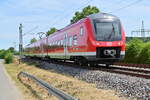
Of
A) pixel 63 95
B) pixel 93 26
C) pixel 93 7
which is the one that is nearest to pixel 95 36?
pixel 93 26

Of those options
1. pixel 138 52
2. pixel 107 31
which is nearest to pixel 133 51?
pixel 138 52

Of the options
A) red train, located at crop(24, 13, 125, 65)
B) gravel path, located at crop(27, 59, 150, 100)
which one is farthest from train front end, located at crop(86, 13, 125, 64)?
gravel path, located at crop(27, 59, 150, 100)

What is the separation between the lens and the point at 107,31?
1977 cm

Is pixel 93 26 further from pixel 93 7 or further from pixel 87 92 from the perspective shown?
pixel 93 7

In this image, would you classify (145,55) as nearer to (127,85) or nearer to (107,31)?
(107,31)

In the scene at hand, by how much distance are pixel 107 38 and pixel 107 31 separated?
49cm

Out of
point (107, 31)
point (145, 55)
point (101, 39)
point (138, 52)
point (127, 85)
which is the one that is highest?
point (107, 31)

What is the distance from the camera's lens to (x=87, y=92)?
446 inches

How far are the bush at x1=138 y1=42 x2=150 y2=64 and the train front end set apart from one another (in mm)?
9289

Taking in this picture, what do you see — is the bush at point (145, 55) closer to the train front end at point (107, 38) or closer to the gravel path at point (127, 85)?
the train front end at point (107, 38)

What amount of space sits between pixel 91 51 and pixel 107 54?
1.06m

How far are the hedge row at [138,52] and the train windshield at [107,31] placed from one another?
31.6ft

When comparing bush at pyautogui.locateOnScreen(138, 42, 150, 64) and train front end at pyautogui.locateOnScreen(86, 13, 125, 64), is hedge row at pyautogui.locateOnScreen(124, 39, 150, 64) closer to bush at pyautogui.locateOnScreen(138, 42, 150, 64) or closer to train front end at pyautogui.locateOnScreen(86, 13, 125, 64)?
bush at pyautogui.locateOnScreen(138, 42, 150, 64)

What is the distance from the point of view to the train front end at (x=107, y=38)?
19.3m
